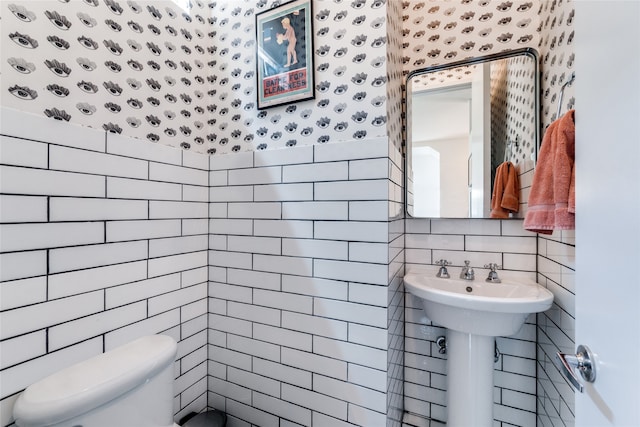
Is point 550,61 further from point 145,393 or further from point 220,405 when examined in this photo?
point 220,405

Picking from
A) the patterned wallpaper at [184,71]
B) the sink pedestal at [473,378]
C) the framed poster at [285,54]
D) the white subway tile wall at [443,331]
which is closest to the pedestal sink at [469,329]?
the sink pedestal at [473,378]

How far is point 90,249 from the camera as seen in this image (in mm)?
887

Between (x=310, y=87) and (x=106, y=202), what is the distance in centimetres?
84

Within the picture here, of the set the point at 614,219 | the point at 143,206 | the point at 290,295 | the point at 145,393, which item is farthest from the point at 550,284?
the point at 143,206

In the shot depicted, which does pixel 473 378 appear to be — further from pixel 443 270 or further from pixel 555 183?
pixel 555 183

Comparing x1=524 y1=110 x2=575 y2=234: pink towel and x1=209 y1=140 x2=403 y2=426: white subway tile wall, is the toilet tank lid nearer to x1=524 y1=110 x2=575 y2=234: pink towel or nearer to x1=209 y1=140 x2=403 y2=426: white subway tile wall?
x1=209 y1=140 x2=403 y2=426: white subway tile wall

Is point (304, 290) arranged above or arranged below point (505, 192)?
below

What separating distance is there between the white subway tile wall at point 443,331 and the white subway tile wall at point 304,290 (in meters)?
0.14

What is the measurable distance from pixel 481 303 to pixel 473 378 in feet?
1.42

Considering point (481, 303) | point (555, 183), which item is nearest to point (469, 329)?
point (481, 303)

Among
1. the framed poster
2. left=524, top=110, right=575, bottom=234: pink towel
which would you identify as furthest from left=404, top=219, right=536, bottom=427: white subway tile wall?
the framed poster

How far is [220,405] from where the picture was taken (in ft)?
4.29

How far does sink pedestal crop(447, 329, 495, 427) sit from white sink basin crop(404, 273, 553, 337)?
12cm

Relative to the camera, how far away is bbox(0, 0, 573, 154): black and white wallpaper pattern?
0.83m
